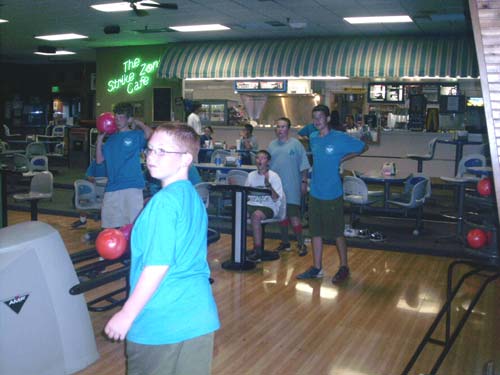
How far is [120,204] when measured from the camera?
5324 mm

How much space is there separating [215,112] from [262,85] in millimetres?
1354

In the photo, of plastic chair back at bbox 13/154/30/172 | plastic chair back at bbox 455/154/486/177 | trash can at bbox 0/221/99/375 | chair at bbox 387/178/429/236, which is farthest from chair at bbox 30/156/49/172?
trash can at bbox 0/221/99/375

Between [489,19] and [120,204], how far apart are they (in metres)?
3.76

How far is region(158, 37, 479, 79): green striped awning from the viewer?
11.2 meters

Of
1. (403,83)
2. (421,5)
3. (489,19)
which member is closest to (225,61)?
(403,83)

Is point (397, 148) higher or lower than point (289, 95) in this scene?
lower

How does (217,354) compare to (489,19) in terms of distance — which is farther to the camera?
(217,354)

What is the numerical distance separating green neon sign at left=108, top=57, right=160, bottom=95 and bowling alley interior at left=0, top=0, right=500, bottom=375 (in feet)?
0.14

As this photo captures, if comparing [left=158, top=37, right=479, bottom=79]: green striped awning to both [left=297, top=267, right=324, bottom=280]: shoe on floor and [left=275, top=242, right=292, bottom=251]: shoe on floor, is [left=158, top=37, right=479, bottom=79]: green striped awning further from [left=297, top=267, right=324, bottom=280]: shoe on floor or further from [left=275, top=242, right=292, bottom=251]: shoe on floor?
[left=297, top=267, right=324, bottom=280]: shoe on floor

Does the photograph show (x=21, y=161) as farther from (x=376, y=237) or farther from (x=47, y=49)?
(x=47, y=49)

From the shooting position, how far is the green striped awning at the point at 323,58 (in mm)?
11172

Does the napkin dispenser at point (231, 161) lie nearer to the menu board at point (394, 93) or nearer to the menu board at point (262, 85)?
the menu board at point (262, 85)

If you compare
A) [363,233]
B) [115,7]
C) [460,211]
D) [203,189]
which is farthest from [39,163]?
[460,211]

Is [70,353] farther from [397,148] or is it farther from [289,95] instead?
[289,95]
